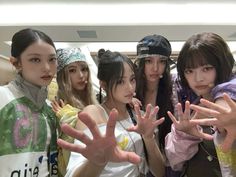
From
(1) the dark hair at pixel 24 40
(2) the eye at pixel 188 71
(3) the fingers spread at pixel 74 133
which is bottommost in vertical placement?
(3) the fingers spread at pixel 74 133

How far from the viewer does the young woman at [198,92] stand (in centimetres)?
120

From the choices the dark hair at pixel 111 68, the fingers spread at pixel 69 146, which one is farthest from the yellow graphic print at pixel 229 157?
the dark hair at pixel 111 68

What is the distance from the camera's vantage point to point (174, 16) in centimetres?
481

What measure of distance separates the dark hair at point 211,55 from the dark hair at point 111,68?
11.5 inches

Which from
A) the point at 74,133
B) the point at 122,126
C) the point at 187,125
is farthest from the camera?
the point at 122,126

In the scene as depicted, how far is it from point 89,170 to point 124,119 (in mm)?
496

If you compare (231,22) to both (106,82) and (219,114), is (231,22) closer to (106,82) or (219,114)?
(106,82)

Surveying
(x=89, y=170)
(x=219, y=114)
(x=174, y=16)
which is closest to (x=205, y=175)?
(x=219, y=114)

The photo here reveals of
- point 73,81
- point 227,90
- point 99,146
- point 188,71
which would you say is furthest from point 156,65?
point 99,146

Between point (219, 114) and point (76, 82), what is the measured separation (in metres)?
0.95

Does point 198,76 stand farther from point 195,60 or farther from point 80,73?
point 80,73

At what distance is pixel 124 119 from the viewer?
144 centimetres

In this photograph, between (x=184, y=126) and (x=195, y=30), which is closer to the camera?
(x=184, y=126)

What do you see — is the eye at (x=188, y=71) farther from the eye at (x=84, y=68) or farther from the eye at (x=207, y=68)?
the eye at (x=84, y=68)
